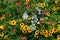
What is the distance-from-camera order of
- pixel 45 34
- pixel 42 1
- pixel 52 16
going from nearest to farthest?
pixel 45 34
pixel 52 16
pixel 42 1

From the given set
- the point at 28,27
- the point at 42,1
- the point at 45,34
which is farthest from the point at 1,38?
the point at 42,1

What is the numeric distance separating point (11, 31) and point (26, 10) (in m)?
0.60

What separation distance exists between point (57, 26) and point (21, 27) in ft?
2.17

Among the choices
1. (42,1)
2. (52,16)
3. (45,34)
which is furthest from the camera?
(42,1)

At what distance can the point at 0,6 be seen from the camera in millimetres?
4949

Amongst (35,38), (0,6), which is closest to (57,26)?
(35,38)

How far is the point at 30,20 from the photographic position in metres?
4.41

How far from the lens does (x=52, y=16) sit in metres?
4.54

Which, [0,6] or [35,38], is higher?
[0,6]

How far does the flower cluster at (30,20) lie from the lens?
13.9 ft

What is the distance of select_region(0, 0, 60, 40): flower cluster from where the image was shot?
13.9 feet

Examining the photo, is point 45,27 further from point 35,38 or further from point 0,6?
point 0,6

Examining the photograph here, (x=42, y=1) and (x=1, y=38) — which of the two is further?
(x=42, y=1)

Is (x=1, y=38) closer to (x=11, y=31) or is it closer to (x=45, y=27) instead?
(x=11, y=31)
